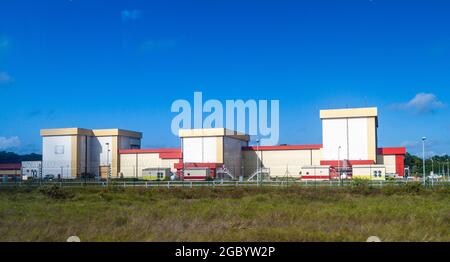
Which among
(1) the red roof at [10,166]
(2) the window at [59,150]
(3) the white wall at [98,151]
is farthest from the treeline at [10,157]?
(3) the white wall at [98,151]

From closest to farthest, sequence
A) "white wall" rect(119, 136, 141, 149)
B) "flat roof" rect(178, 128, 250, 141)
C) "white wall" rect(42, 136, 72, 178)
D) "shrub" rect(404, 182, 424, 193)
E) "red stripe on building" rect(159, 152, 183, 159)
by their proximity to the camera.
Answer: "shrub" rect(404, 182, 424, 193) → "flat roof" rect(178, 128, 250, 141) → "red stripe on building" rect(159, 152, 183, 159) → "white wall" rect(42, 136, 72, 178) → "white wall" rect(119, 136, 141, 149)

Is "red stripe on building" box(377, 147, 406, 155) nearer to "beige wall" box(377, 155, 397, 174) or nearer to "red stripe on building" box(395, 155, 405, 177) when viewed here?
"beige wall" box(377, 155, 397, 174)

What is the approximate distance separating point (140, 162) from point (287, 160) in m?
24.3

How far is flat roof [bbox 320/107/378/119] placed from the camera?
6483 cm

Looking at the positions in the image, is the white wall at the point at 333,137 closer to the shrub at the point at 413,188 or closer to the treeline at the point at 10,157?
the shrub at the point at 413,188

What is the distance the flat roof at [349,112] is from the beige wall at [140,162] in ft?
79.7

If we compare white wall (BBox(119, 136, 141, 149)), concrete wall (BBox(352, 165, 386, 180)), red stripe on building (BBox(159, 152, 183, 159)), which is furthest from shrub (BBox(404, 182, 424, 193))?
white wall (BBox(119, 136, 141, 149))

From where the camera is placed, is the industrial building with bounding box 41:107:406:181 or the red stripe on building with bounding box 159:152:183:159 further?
the red stripe on building with bounding box 159:152:183:159

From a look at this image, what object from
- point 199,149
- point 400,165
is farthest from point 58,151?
point 400,165

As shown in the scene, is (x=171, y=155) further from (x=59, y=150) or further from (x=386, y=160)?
(x=386, y=160)

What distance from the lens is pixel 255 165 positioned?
74.2 m

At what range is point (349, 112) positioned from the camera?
65.8m
